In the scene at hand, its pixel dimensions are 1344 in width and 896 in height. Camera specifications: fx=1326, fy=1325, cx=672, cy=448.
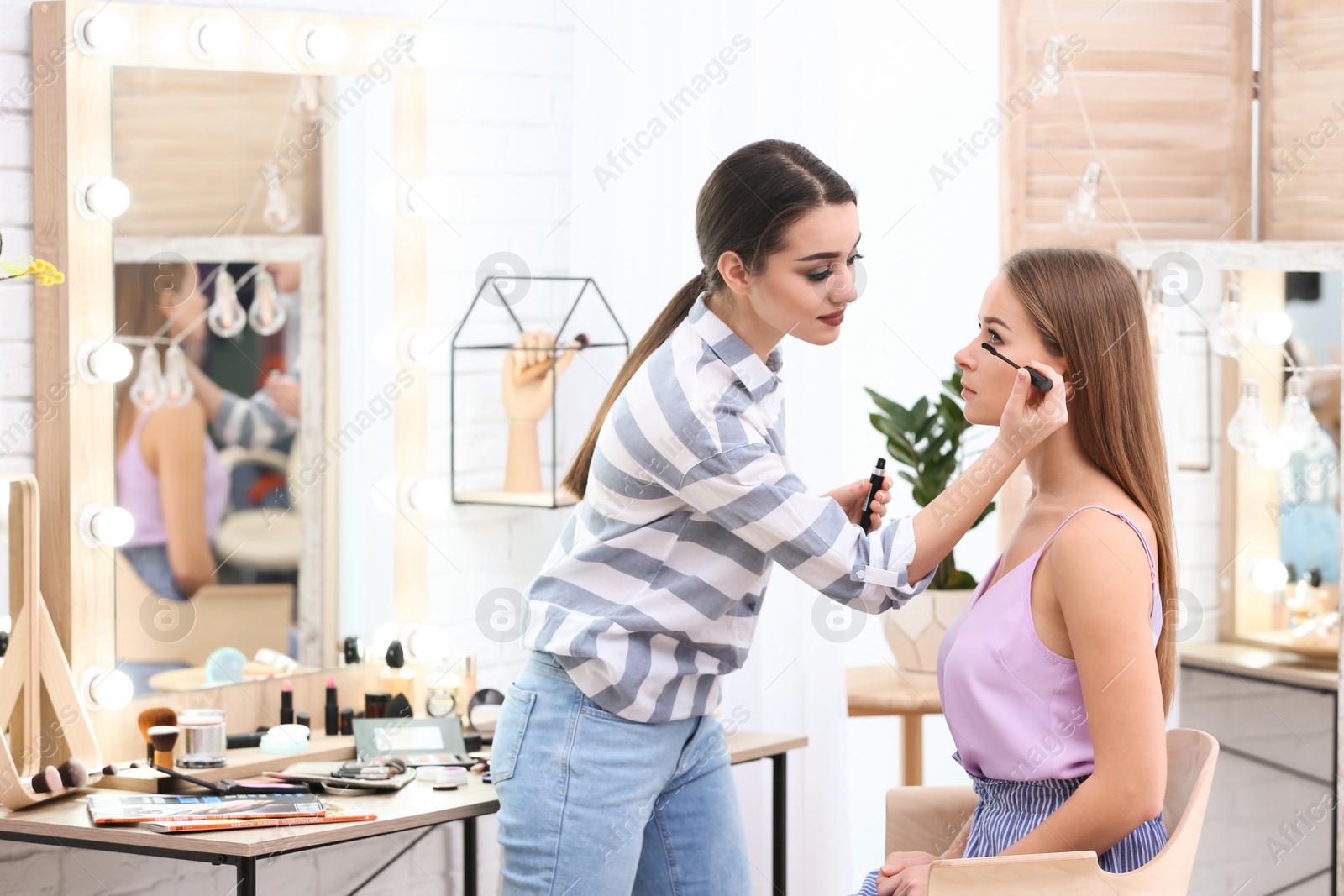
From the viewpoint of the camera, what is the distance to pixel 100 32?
191 cm

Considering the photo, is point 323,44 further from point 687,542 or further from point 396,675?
point 687,542

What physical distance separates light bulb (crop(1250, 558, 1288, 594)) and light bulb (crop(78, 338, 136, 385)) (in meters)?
1.98

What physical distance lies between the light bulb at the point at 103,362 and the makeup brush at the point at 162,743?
0.52 meters

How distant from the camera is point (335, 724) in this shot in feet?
6.81

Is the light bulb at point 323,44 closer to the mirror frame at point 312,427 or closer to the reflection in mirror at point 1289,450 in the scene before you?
the mirror frame at point 312,427

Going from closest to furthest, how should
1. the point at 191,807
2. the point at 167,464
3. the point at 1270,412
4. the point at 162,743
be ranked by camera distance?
the point at 191,807 < the point at 162,743 < the point at 167,464 < the point at 1270,412

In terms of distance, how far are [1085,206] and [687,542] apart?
1.34 metres

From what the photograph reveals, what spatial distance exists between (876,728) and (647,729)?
57.3 inches

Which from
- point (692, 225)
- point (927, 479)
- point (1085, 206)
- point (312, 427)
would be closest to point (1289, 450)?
point (1085, 206)

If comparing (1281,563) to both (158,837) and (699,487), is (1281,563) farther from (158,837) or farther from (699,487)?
(158,837)

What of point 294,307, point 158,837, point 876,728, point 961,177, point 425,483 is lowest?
point 876,728

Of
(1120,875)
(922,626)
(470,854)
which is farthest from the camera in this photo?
(470,854)

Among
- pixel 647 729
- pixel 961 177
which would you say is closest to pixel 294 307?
pixel 647 729

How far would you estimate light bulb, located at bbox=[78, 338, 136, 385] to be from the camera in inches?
75.3
